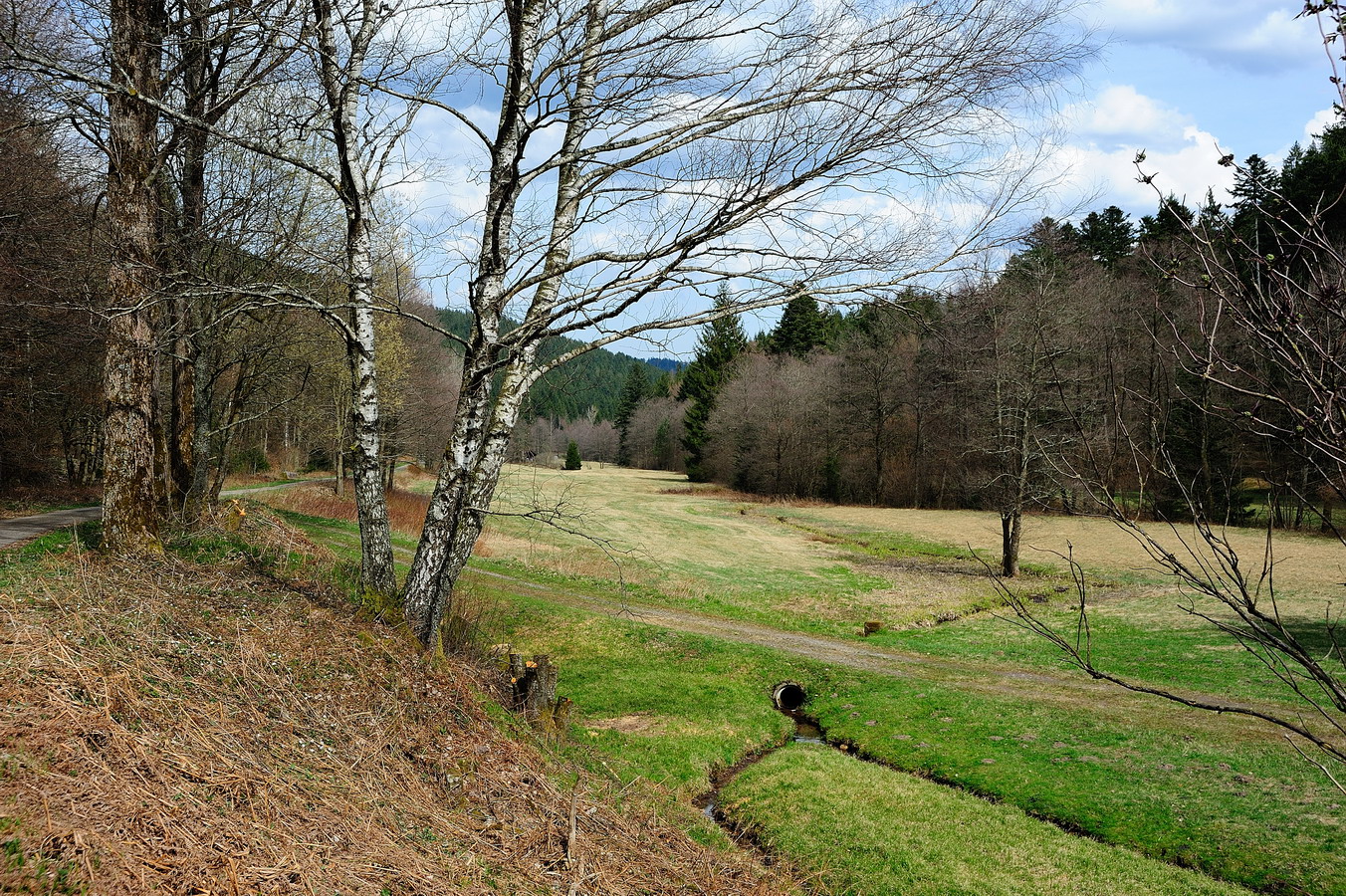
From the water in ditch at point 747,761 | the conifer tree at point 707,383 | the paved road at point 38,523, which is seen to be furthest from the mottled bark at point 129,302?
the conifer tree at point 707,383

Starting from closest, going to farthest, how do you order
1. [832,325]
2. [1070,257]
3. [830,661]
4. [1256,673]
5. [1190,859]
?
1. [1190,859]
2. [1256,673]
3. [830,661]
4. [1070,257]
5. [832,325]

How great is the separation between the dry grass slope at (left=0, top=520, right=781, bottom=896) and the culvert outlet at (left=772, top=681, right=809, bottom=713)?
6.60m

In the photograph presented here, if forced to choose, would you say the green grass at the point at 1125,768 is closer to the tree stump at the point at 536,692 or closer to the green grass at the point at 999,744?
the green grass at the point at 999,744

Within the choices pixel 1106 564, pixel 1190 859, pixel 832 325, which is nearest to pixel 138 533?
pixel 1190 859

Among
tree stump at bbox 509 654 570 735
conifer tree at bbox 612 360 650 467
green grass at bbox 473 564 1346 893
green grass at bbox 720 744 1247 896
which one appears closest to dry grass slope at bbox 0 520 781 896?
tree stump at bbox 509 654 570 735

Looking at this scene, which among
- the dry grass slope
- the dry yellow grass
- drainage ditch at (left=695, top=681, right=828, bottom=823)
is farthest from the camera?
the dry yellow grass

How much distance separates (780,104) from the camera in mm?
6016

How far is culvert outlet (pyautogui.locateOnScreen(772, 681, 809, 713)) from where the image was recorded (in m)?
13.5

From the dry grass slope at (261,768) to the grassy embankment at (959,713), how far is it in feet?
8.50

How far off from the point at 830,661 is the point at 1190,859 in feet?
25.5

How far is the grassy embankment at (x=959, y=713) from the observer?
827 centimetres

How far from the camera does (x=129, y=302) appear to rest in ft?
26.0

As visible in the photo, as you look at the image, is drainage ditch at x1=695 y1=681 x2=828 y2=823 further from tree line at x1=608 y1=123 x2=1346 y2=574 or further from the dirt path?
tree line at x1=608 y1=123 x2=1346 y2=574

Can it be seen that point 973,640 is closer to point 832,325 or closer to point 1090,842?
point 1090,842
